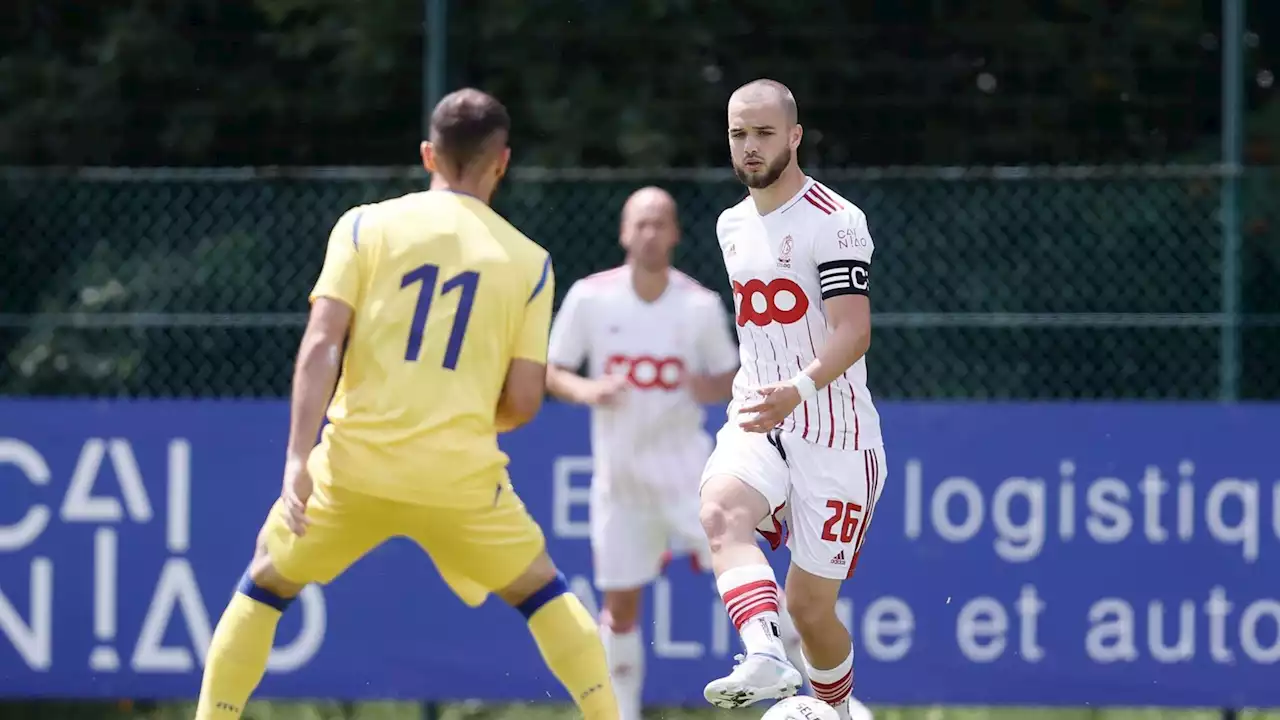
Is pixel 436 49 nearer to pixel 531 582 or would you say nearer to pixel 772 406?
pixel 531 582

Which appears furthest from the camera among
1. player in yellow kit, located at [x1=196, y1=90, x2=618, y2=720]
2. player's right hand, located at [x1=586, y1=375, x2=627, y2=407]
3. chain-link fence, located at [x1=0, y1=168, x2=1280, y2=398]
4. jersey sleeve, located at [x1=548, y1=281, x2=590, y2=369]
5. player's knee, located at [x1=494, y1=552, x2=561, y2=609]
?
chain-link fence, located at [x1=0, y1=168, x2=1280, y2=398]

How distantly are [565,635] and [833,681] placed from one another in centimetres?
82

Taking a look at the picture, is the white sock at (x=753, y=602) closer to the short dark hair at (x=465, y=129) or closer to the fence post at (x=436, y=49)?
the short dark hair at (x=465, y=129)

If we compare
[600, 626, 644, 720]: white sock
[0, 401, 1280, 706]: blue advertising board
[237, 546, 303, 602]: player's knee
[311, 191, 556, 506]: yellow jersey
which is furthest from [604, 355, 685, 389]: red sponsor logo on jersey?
[237, 546, 303, 602]: player's knee

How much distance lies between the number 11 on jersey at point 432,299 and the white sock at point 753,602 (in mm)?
991

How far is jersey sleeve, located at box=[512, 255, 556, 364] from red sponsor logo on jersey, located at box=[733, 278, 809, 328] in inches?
22.1

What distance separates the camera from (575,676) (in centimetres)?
591

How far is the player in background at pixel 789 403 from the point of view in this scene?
5.46 metres

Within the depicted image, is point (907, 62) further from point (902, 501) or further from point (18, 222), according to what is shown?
point (18, 222)

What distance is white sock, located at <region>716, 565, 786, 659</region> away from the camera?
541cm

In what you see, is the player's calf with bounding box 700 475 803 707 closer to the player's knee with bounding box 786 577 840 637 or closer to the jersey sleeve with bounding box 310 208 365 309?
the player's knee with bounding box 786 577 840 637

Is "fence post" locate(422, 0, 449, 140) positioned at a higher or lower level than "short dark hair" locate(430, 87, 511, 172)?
higher

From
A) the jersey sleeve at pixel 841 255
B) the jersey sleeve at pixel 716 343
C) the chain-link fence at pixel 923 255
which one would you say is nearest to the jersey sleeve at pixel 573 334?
the jersey sleeve at pixel 716 343

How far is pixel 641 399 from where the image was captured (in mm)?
8258
